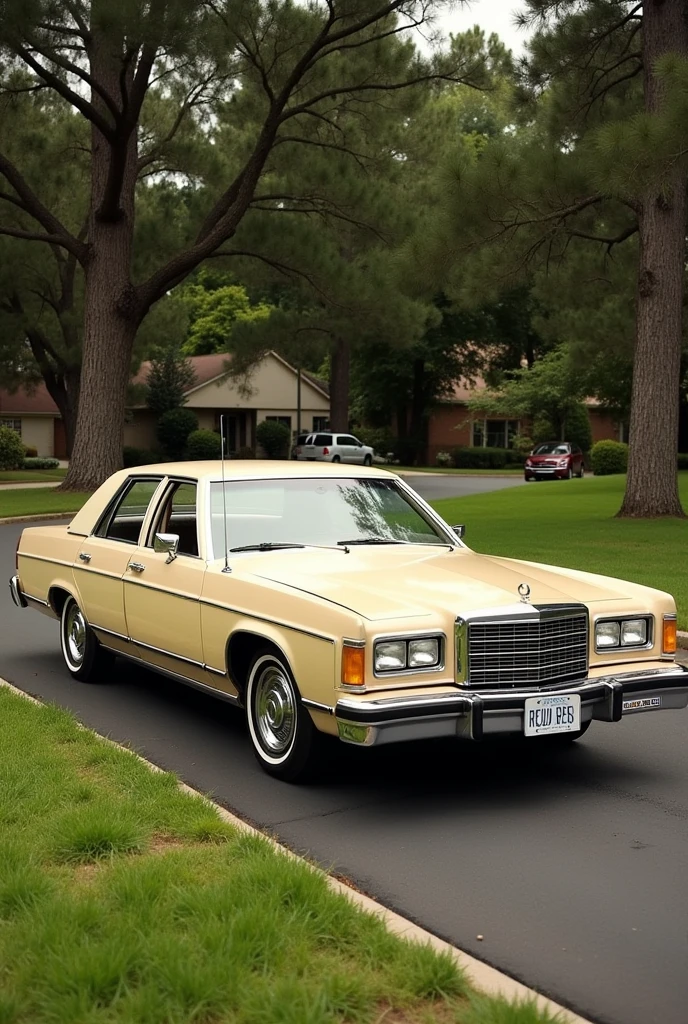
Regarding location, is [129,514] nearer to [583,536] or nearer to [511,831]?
[511,831]

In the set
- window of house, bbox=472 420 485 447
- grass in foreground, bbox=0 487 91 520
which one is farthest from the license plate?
window of house, bbox=472 420 485 447

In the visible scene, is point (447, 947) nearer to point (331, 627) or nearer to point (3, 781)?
point (331, 627)

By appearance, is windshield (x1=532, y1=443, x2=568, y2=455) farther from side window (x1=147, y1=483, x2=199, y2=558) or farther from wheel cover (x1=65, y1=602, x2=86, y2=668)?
side window (x1=147, y1=483, x2=199, y2=558)

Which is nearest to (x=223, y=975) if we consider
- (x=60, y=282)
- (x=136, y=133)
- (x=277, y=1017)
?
(x=277, y=1017)

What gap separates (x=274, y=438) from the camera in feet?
203

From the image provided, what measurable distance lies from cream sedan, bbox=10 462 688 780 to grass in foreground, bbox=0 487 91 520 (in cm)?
1692

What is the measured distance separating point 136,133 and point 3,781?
28.7m

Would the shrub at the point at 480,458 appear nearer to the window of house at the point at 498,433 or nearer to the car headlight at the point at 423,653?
the window of house at the point at 498,433

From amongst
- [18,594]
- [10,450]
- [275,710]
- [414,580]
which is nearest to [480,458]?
[10,450]

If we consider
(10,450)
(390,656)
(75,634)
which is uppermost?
(390,656)

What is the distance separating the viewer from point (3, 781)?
226 inches

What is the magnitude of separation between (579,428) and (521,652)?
2321 inches

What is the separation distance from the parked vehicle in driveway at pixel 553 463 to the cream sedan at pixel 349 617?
41.3 m

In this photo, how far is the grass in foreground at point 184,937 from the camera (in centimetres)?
353
